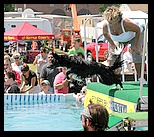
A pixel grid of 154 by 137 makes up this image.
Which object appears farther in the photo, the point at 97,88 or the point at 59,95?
the point at 59,95

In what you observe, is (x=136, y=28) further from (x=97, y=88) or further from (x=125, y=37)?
(x=97, y=88)

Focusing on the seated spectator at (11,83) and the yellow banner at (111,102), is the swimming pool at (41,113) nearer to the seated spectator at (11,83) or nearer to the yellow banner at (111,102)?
the seated spectator at (11,83)

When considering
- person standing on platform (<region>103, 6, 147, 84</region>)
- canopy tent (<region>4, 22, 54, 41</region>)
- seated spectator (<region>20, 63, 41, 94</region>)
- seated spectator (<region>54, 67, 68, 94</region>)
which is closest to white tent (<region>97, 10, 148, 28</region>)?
person standing on platform (<region>103, 6, 147, 84</region>)

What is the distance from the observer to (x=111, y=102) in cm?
621

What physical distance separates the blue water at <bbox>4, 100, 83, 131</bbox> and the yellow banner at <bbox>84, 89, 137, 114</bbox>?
0.40 m

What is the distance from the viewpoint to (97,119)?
330 centimetres

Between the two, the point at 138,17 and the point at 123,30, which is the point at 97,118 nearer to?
the point at 123,30

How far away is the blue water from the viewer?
6211mm

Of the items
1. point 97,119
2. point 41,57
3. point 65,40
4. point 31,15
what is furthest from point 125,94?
point 65,40

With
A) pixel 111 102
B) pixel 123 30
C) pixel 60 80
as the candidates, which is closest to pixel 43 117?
pixel 111 102

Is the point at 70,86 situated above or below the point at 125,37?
below

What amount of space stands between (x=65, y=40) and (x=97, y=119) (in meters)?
25.4
